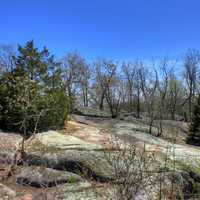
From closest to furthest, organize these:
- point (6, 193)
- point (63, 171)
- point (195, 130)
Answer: point (6, 193) < point (63, 171) < point (195, 130)

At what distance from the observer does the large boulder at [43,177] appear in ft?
21.6

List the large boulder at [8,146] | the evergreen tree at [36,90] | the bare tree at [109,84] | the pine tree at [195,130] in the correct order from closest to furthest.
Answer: the large boulder at [8,146], the evergreen tree at [36,90], the pine tree at [195,130], the bare tree at [109,84]

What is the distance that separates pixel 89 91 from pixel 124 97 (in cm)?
426

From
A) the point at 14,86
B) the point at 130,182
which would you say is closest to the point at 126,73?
the point at 14,86

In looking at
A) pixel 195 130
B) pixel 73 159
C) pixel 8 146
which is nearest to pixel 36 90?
pixel 8 146

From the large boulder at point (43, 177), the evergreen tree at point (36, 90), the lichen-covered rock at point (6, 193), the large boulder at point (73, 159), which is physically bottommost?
the lichen-covered rock at point (6, 193)

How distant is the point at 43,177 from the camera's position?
6777 millimetres

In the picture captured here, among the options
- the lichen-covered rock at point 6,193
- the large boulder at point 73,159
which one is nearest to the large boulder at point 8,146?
the large boulder at point 73,159

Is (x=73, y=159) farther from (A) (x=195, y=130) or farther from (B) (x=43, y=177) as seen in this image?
(A) (x=195, y=130)

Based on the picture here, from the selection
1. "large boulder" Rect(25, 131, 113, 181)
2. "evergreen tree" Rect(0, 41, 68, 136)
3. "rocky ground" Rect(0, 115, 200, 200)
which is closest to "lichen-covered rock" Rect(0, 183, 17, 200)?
"rocky ground" Rect(0, 115, 200, 200)

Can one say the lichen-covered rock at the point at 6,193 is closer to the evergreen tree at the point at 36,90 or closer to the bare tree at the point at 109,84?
the evergreen tree at the point at 36,90

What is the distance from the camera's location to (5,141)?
32.0 feet

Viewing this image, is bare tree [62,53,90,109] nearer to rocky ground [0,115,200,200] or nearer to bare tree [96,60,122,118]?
bare tree [96,60,122,118]

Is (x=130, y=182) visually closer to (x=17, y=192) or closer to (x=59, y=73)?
(x=17, y=192)
